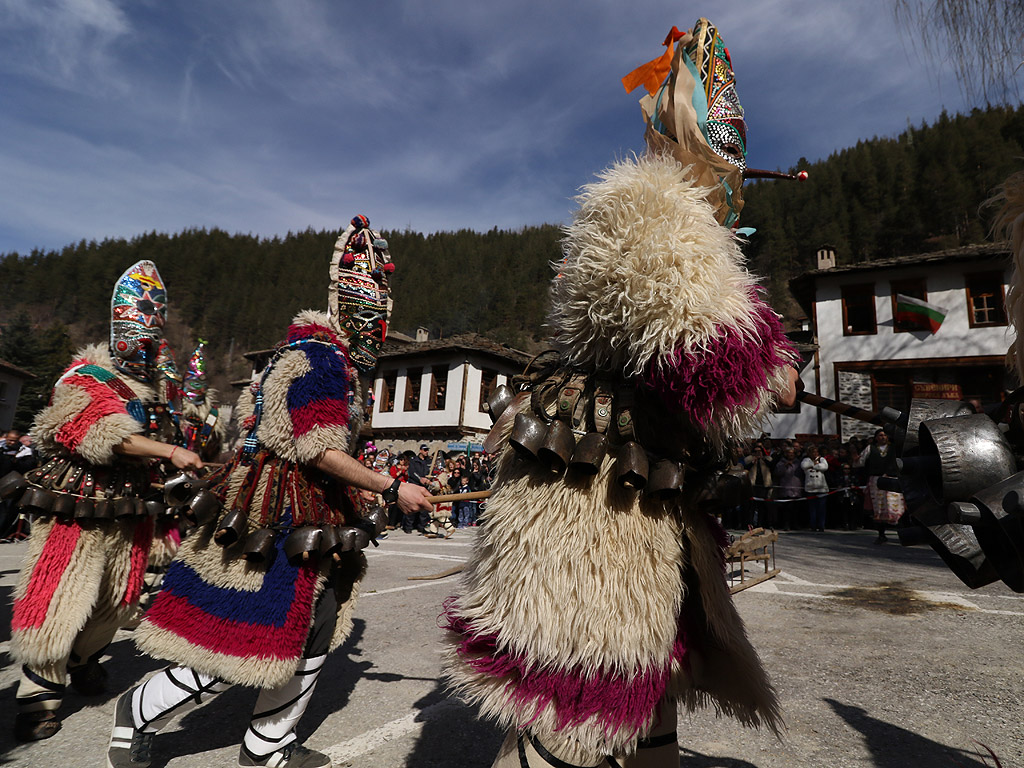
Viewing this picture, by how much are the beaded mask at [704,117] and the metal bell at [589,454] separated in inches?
33.3

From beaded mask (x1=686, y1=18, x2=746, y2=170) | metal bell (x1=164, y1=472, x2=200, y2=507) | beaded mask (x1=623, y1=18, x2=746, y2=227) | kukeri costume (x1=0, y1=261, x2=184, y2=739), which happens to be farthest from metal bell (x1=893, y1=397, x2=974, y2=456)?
kukeri costume (x1=0, y1=261, x2=184, y2=739)

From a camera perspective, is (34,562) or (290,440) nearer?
(290,440)

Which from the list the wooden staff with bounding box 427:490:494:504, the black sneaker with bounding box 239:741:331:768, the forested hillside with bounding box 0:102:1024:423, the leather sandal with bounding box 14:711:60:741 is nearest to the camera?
the wooden staff with bounding box 427:490:494:504

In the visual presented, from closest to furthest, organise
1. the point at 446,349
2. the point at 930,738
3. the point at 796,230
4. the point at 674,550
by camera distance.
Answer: the point at 674,550 < the point at 930,738 < the point at 446,349 < the point at 796,230

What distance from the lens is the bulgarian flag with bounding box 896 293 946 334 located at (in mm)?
19031

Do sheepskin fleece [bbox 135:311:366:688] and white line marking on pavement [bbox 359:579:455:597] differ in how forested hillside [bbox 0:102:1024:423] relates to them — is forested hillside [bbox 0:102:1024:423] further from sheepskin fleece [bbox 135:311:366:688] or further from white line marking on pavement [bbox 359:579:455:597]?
sheepskin fleece [bbox 135:311:366:688]

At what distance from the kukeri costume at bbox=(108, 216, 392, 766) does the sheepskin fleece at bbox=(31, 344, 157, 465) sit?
84cm

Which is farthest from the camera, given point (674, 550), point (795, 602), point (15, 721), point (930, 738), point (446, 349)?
point (446, 349)

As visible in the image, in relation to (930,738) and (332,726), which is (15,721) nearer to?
(332,726)

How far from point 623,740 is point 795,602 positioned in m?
4.42

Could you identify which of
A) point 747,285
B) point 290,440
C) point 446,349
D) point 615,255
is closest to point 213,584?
point 290,440

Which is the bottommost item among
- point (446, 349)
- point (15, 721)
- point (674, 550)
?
point (15, 721)

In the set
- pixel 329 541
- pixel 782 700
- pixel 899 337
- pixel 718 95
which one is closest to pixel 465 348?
pixel 899 337

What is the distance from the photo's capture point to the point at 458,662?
1.64 m
